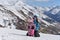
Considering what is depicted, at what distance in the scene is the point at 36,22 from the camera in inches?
666

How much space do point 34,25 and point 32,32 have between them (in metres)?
0.54

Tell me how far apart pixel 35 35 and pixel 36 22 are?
0.89 metres

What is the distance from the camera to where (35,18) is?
16.9 metres

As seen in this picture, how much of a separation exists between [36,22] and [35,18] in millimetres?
288

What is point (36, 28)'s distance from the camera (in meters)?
17.0

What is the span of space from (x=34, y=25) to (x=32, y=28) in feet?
0.99

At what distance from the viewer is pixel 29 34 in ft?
55.3

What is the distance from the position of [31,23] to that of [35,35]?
87 cm

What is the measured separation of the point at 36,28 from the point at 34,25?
13.6 inches

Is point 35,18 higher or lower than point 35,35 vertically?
higher

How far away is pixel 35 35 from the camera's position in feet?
55.6

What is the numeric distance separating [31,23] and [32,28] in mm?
353

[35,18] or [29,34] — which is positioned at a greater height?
[35,18]

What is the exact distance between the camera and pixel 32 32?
669 inches
